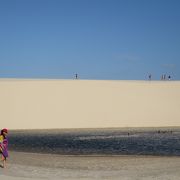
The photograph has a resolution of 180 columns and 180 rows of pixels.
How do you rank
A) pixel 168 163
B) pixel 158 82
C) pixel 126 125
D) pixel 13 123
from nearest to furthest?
pixel 168 163 → pixel 13 123 → pixel 126 125 → pixel 158 82

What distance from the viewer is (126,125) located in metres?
46.8

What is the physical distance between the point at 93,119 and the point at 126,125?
339cm

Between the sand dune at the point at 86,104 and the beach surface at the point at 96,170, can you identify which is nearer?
the beach surface at the point at 96,170

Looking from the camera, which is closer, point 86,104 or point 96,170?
point 96,170

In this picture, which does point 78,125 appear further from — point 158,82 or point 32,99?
point 158,82

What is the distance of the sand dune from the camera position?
44.7 meters

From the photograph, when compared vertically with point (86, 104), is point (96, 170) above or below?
below

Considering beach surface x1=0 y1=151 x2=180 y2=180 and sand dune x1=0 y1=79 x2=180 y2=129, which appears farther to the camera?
sand dune x1=0 y1=79 x2=180 y2=129

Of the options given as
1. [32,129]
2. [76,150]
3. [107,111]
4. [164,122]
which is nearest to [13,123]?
[32,129]

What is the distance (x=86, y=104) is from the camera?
4722 centimetres

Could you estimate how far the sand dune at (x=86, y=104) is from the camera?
44688 mm

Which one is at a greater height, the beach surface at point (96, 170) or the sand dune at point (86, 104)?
the sand dune at point (86, 104)

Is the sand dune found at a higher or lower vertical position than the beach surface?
higher

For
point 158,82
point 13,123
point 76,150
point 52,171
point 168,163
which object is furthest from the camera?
point 158,82
